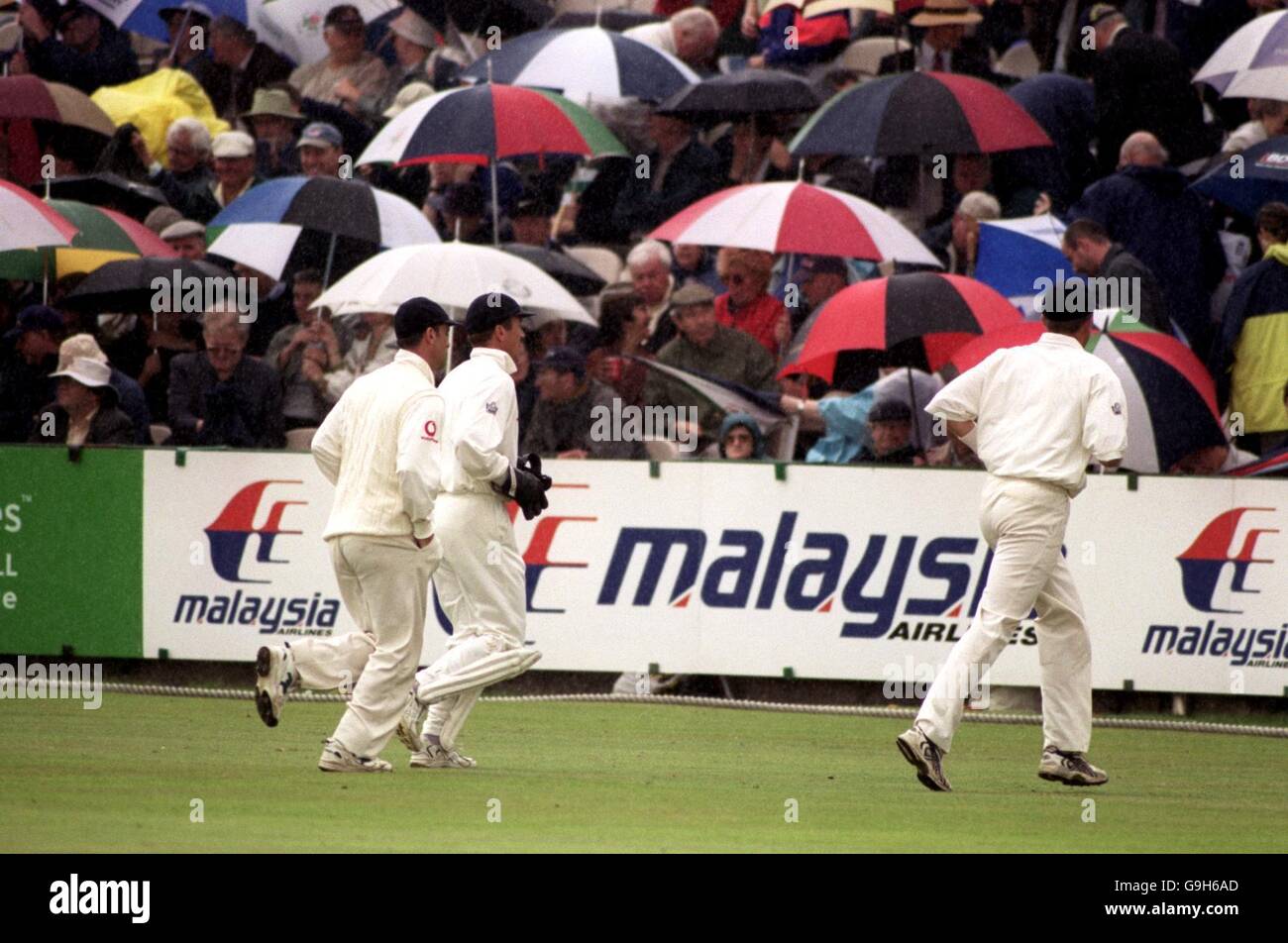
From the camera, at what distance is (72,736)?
41.1 ft

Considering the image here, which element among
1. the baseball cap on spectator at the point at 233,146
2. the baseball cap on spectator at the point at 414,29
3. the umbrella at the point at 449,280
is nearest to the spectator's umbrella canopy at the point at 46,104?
the baseball cap on spectator at the point at 233,146

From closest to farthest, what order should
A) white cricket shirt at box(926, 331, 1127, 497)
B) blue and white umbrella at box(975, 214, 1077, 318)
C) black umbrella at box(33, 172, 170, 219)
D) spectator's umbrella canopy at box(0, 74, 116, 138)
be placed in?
white cricket shirt at box(926, 331, 1127, 497) → blue and white umbrella at box(975, 214, 1077, 318) → black umbrella at box(33, 172, 170, 219) → spectator's umbrella canopy at box(0, 74, 116, 138)

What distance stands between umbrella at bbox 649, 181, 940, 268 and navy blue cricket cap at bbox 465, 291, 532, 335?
4.12 meters

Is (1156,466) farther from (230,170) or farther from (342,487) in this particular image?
(230,170)

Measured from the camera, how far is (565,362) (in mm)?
15867

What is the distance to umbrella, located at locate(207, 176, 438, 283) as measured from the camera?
Answer: 55.6 feet

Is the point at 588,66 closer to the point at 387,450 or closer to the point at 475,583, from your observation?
the point at 475,583

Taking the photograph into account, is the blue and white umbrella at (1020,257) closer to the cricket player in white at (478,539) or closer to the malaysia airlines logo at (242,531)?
the malaysia airlines logo at (242,531)

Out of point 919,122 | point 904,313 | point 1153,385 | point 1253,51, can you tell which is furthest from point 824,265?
point 1253,51

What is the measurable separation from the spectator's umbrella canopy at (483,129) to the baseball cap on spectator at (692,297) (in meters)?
1.55

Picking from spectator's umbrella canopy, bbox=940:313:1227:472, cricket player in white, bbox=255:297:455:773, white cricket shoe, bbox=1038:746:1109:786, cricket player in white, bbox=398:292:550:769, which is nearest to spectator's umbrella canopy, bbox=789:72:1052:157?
spectator's umbrella canopy, bbox=940:313:1227:472

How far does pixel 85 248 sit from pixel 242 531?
116 inches

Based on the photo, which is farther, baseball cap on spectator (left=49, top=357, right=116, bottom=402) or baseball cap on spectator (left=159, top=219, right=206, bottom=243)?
baseball cap on spectator (left=159, top=219, right=206, bottom=243)

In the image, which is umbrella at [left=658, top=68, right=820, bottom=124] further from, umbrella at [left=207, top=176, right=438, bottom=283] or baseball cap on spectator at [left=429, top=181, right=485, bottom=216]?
umbrella at [left=207, top=176, right=438, bottom=283]
